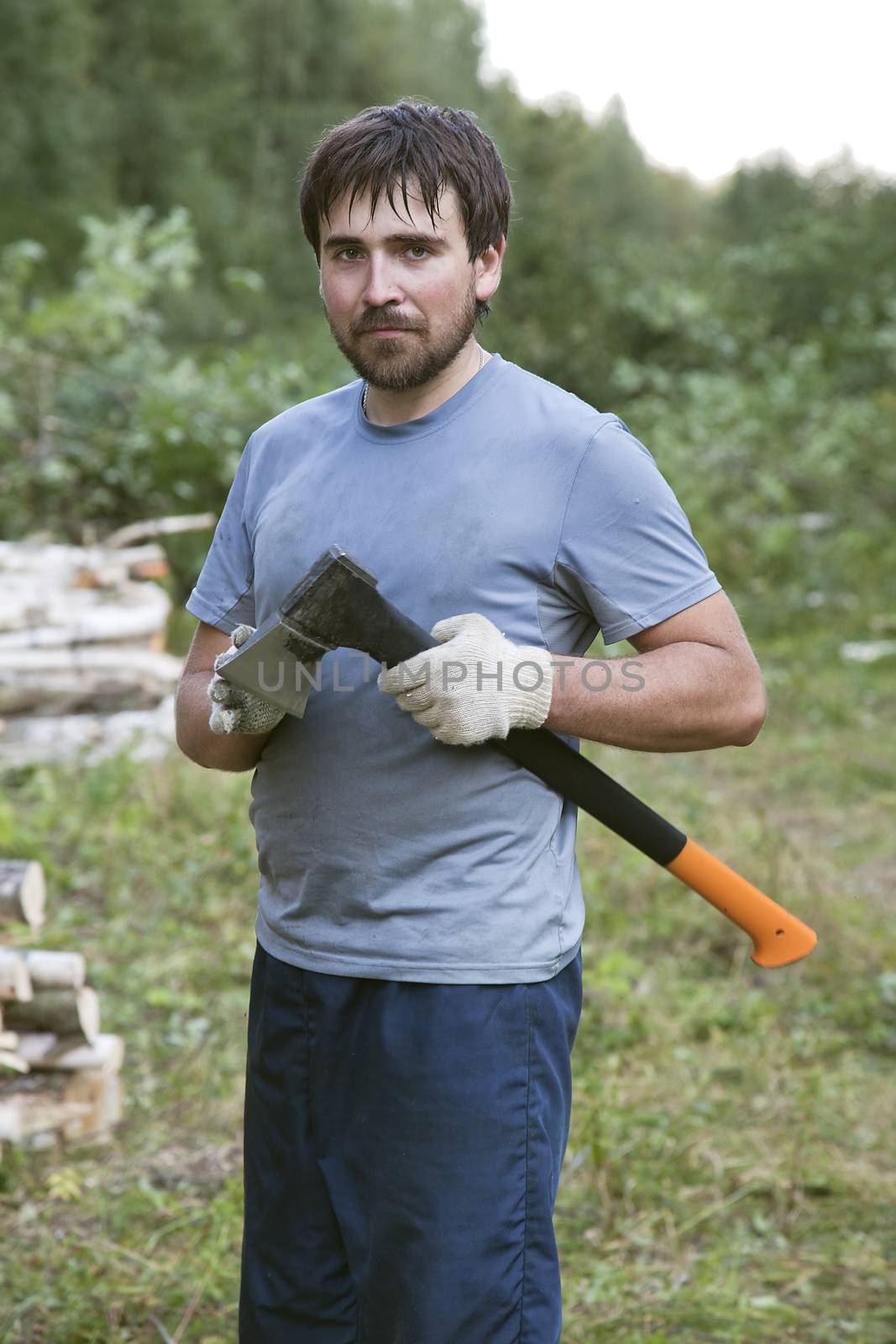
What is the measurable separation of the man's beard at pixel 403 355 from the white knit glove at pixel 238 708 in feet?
1.28

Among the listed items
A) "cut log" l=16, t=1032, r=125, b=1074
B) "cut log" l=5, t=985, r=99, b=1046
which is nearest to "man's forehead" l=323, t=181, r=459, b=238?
"cut log" l=5, t=985, r=99, b=1046

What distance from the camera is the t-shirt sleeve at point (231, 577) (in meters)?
1.85

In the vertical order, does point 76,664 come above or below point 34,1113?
above

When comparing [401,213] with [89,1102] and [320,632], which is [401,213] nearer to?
[320,632]

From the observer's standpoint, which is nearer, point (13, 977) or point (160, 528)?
point (13, 977)

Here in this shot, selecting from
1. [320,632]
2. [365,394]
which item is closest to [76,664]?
[365,394]

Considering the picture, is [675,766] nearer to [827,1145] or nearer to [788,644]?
[788,644]

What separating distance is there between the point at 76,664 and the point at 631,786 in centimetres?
271

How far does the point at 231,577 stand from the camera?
1863 millimetres

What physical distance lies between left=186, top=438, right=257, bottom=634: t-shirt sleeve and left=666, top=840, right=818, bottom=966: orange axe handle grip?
0.76 metres

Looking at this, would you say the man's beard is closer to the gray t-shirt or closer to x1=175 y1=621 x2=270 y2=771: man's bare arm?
the gray t-shirt

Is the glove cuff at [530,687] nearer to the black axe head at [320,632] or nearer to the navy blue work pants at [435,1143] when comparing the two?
the black axe head at [320,632]

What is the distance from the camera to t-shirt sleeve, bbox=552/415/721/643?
1572mm

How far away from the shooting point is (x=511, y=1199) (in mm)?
1580
